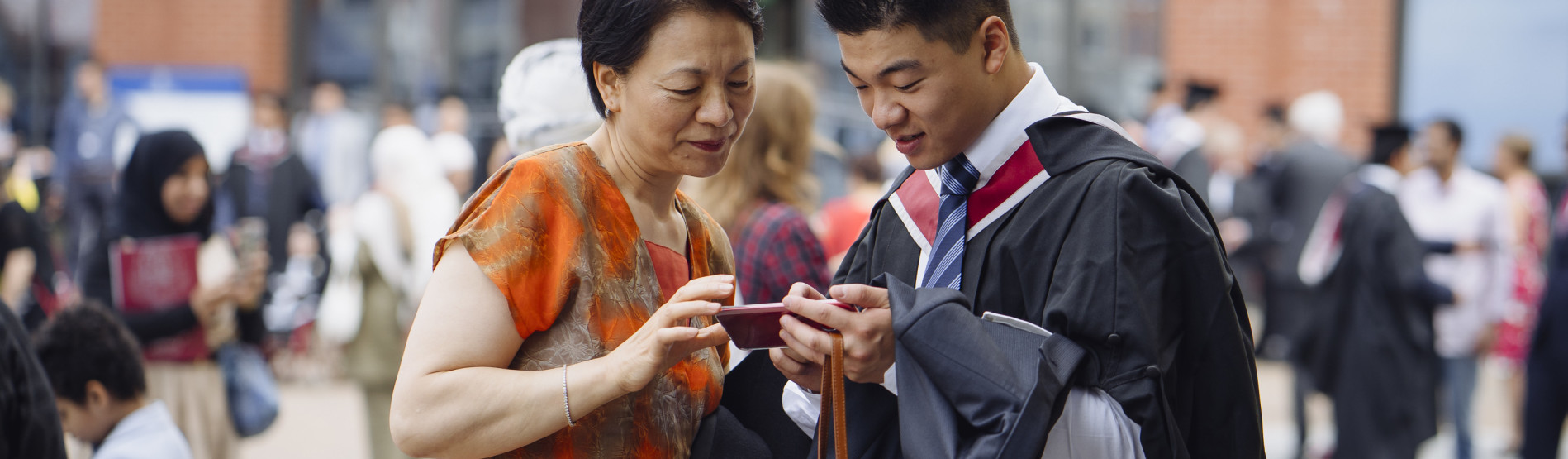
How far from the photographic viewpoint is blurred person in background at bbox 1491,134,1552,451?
7.18 meters

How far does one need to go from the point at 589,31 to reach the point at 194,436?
2.90 metres

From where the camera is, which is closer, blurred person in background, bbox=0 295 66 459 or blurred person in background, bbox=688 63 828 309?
blurred person in background, bbox=0 295 66 459

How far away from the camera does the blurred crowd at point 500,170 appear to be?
3389mm

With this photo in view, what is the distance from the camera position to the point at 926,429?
1742mm

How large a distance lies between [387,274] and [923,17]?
154 inches

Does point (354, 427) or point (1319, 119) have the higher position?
point (1319, 119)

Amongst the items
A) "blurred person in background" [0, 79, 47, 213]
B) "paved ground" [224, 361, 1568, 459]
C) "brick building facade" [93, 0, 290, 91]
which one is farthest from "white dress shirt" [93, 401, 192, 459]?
"brick building facade" [93, 0, 290, 91]

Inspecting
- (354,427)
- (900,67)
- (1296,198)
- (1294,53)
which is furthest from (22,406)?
(1294,53)

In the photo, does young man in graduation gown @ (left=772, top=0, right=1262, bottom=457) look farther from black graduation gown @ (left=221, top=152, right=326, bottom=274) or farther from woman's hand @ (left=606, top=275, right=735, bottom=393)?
black graduation gown @ (left=221, top=152, right=326, bottom=274)

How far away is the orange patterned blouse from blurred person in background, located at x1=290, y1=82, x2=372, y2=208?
969 cm

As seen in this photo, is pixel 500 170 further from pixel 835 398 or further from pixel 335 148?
pixel 335 148

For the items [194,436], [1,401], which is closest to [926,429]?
[1,401]

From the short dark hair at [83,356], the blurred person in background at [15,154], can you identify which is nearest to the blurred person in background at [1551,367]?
the short dark hair at [83,356]

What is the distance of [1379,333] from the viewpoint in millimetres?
6188
